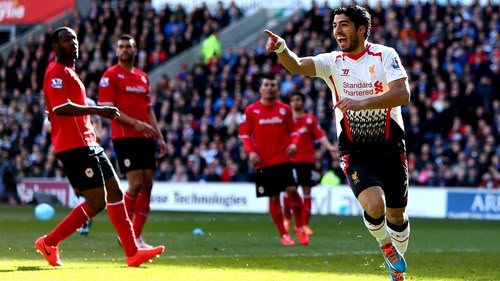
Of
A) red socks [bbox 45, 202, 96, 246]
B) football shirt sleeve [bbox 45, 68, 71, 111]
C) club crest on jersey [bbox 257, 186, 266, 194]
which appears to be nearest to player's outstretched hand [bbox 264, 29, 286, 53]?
football shirt sleeve [bbox 45, 68, 71, 111]

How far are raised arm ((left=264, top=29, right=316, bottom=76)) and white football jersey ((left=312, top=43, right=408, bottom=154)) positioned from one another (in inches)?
9.1

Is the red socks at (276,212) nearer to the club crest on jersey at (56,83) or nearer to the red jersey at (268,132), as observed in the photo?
the red jersey at (268,132)

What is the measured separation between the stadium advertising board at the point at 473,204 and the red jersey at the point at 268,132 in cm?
911

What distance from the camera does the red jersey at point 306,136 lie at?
53.2 feet

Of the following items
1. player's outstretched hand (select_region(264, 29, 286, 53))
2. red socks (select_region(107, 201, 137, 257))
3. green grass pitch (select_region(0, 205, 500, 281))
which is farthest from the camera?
red socks (select_region(107, 201, 137, 257))

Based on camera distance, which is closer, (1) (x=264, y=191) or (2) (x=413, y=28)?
(1) (x=264, y=191)

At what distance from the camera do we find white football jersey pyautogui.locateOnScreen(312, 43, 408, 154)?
8.26 m

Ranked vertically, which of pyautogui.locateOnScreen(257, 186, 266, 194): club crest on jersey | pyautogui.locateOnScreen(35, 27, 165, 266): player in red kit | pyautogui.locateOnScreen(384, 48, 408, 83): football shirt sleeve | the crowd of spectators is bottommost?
the crowd of spectators

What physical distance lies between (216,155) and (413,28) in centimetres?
644

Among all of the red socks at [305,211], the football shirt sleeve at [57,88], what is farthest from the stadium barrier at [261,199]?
the football shirt sleeve at [57,88]

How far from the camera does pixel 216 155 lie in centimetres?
2688

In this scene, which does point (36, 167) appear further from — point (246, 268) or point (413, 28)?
point (246, 268)

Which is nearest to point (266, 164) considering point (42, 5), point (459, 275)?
point (459, 275)

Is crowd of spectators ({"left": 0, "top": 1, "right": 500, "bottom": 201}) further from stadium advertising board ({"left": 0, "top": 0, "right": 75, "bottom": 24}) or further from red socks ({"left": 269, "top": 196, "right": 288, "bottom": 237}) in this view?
red socks ({"left": 269, "top": 196, "right": 288, "bottom": 237})
